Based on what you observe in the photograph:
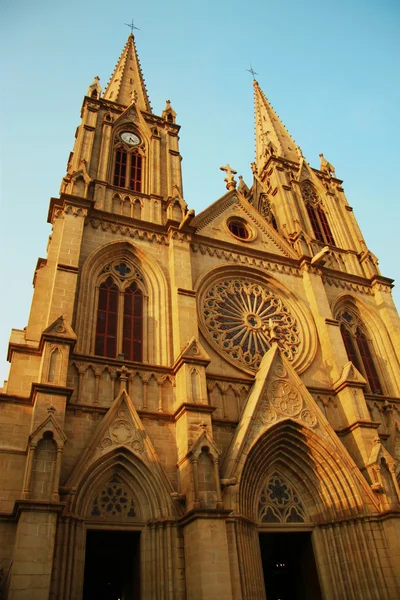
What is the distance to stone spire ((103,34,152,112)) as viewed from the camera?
87.9 ft

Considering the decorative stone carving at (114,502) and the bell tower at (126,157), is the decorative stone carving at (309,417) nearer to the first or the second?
the decorative stone carving at (114,502)

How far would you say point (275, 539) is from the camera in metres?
16.6

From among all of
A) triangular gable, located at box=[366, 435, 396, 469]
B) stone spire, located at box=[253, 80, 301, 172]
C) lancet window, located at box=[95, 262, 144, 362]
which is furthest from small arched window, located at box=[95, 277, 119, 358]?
stone spire, located at box=[253, 80, 301, 172]

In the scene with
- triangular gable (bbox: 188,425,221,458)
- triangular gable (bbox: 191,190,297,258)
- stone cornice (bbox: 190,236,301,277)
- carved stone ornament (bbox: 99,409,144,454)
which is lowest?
triangular gable (bbox: 188,425,221,458)

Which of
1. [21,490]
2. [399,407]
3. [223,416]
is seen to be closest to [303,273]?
[399,407]

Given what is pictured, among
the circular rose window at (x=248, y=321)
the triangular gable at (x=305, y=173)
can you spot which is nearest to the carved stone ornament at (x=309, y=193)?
the triangular gable at (x=305, y=173)

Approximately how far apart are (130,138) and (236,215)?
6.66 meters

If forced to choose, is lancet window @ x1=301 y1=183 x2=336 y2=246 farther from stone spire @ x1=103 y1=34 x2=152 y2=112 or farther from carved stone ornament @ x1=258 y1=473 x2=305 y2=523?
carved stone ornament @ x1=258 y1=473 x2=305 y2=523

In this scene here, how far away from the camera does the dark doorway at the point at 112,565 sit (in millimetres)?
12664

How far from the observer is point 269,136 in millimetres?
33938

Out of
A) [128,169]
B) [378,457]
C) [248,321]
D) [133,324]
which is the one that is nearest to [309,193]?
[128,169]

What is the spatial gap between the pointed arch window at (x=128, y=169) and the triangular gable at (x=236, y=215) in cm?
331

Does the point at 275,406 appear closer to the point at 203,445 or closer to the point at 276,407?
the point at 276,407

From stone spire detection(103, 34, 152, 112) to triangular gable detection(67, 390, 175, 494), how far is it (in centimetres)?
1810
